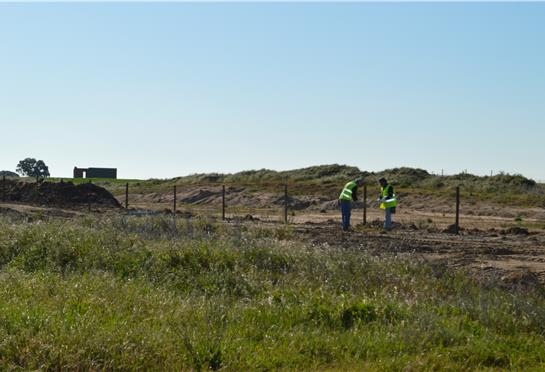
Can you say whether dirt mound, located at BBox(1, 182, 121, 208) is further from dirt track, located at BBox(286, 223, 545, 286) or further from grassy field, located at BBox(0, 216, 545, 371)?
grassy field, located at BBox(0, 216, 545, 371)

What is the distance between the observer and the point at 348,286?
42.2ft

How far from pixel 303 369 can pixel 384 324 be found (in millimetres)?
1917

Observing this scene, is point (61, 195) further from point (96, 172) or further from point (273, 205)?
point (96, 172)

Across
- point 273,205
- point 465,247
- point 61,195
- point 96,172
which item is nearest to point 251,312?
point 465,247

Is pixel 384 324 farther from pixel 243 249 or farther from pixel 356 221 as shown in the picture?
pixel 356 221

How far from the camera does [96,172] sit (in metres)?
100

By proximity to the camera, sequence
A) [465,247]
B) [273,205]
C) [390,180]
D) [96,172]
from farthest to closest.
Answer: [96,172], [390,180], [273,205], [465,247]

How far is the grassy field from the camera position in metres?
8.91

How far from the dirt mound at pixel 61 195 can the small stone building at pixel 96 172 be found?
4897 cm

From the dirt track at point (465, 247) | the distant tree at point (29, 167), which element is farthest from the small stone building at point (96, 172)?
the dirt track at point (465, 247)

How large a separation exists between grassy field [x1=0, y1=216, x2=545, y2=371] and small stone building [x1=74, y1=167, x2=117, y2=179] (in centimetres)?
8248

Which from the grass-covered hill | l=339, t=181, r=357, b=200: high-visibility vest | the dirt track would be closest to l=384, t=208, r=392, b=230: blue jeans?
the dirt track

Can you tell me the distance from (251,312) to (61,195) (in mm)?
35962

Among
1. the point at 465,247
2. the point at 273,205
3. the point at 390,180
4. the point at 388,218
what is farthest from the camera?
the point at 390,180
